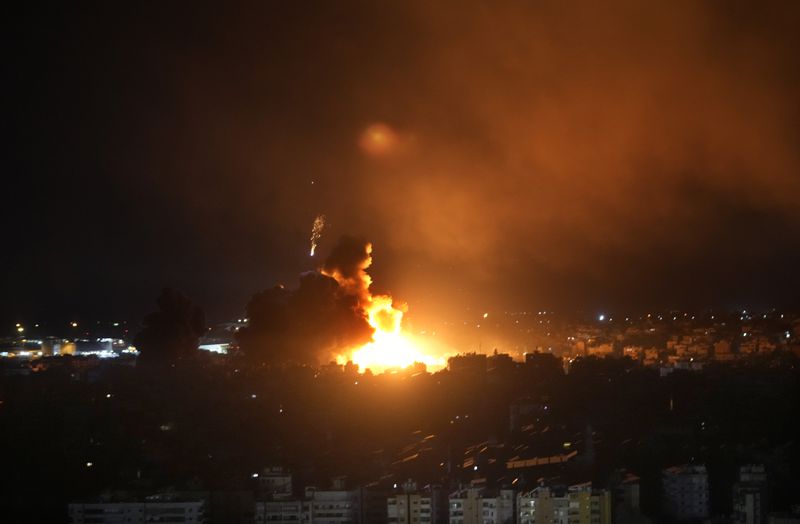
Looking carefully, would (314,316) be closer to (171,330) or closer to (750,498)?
(171,330)

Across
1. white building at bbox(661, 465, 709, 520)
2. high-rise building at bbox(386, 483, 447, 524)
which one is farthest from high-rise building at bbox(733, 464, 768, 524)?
high-rise building at bbox(386, 483, 447, 524)

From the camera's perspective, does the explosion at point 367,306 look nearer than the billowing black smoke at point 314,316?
No

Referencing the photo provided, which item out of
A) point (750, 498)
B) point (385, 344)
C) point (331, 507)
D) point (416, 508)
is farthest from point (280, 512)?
point (385, 344)

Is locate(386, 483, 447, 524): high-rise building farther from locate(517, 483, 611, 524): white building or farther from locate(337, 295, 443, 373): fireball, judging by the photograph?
locate(337, 295, 443, 373): fireball

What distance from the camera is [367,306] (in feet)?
59.5

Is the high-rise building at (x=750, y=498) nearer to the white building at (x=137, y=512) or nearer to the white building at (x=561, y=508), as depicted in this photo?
the white building at (x=561, y=508)

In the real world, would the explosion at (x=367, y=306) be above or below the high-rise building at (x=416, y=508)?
above

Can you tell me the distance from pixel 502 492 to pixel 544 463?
1.49m

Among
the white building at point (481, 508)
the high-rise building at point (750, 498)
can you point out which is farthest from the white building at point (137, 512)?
the high-rise building at point (750, 498)

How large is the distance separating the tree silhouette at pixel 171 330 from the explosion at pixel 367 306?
2230mm

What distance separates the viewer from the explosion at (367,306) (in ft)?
58.4

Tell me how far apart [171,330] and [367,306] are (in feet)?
10.0

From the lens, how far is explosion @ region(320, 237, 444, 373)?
701 inches

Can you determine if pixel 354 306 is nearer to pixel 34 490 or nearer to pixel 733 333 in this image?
pixel 34 490
